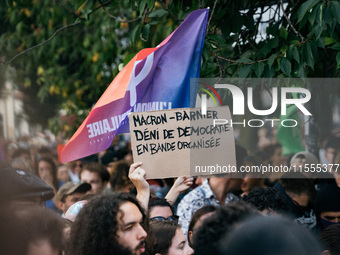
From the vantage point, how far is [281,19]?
4.78m

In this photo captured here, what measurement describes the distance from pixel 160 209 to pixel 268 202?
0.70 metres

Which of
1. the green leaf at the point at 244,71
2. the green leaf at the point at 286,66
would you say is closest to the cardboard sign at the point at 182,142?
the green leaf at the point at 244,71

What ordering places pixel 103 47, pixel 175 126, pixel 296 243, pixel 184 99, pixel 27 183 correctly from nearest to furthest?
pixel 296 243, pixel 27 183, pixel 175 126, pixel 184 99, pixel 103 47

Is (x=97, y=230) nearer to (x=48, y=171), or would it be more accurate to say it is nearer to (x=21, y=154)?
(x=48, y=171)

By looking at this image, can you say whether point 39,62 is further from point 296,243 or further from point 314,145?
point 296,243

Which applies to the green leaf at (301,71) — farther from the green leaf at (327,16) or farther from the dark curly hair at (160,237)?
the dark curly hair at (160,237)

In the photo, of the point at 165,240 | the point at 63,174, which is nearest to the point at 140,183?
the point at 165,240

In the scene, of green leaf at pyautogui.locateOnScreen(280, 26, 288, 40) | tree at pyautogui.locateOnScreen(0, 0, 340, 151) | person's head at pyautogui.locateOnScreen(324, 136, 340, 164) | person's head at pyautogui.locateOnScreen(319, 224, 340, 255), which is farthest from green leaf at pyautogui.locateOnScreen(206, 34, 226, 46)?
person's head at pyautogui.locateOnScreen(324, 136, 340, 164)

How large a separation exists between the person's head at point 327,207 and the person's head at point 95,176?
2546 millimetres

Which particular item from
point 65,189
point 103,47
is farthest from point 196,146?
point 103,47

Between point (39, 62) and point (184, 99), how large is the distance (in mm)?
6426

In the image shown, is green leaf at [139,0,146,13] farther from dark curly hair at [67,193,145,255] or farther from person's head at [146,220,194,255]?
dark curly hair at [67,193,145,255]

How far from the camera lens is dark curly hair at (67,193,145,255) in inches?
97.0

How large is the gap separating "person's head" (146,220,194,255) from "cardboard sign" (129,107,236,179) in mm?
390
